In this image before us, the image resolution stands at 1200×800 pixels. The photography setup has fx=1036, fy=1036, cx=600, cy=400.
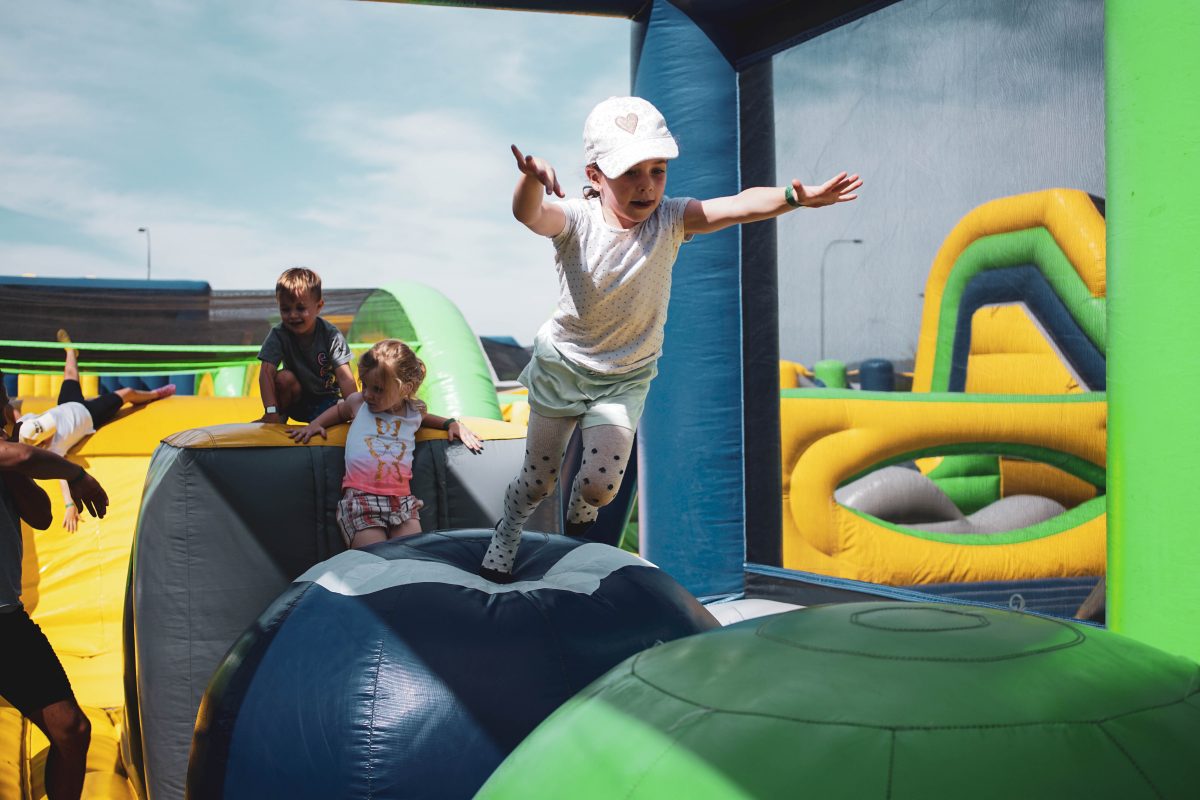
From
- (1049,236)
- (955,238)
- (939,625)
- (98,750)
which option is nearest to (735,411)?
(955,238)

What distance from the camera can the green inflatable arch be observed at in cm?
558

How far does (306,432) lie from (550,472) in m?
0.97

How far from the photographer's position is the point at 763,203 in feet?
7.70

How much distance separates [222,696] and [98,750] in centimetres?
198

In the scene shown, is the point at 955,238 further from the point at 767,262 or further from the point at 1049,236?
the point at 767,262

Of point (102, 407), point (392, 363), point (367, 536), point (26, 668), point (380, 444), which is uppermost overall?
point (392, 363)

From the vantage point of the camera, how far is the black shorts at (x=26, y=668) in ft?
7.97

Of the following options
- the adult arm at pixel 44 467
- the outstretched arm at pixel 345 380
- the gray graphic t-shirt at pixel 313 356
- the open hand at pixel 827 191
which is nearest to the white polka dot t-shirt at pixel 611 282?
the open hand at pixel 827 191

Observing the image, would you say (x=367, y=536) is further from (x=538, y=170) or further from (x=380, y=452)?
(x=538, y=170)

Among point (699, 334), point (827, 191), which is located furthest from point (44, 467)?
point (699, 334)

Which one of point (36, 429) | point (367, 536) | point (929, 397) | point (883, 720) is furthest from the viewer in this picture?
point (36, 429)

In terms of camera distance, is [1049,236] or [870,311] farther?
[870,311]

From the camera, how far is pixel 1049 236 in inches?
130

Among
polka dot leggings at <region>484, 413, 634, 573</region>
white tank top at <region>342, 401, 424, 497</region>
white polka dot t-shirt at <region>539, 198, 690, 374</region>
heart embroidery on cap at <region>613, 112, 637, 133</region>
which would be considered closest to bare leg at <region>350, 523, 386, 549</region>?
white tank top at <region>342, 401, 424, 497</region>
